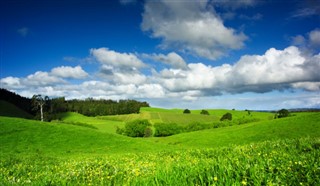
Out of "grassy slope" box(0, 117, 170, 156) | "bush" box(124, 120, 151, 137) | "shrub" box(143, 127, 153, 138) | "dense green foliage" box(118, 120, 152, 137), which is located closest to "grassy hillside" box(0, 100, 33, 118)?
"dense green foliage" box(118, 120, 152, 137)

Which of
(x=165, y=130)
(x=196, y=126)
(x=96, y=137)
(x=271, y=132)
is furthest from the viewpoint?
(x=196, y=126)

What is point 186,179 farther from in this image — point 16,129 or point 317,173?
point 16,129

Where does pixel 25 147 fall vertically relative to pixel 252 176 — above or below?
below

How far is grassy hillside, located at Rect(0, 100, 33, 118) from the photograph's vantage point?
16107 cm

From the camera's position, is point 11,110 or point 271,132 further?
point 11,110

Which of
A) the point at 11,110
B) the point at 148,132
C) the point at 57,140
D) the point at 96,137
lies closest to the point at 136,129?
the point at 148,132

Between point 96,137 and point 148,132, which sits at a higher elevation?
point 96,137

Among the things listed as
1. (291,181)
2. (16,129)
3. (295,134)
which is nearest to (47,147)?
(16,129)

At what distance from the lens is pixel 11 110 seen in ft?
550

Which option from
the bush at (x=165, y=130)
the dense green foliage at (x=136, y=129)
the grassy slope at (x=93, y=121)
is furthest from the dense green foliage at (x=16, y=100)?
the bush at (x=165, y=130)

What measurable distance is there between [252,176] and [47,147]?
5759 centimetres

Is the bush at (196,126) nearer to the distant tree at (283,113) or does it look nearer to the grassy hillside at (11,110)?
the distant tree at (283,113)

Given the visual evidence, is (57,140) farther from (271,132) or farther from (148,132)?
(148,132)

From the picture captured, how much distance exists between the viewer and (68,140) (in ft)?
211
